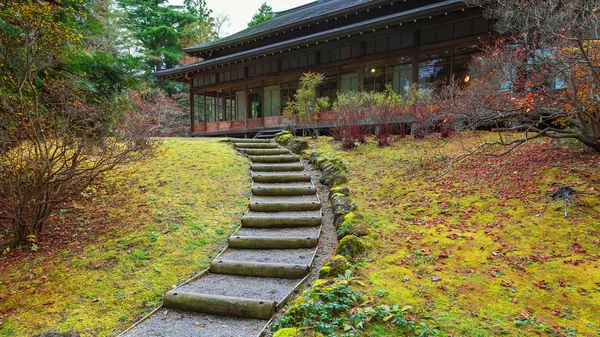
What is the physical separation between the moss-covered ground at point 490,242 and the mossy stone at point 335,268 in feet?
0.80

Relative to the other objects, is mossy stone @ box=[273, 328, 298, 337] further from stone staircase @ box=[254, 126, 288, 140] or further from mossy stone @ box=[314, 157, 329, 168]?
stone staircase @ box=[254, 126, 288, 140]

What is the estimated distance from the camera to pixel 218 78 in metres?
20.7

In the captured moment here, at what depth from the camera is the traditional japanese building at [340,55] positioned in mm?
12391

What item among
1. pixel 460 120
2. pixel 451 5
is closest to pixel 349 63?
pixel 451 5

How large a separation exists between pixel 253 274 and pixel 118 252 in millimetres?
1942

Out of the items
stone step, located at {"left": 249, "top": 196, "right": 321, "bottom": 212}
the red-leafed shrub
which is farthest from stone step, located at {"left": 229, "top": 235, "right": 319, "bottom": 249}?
the red-leafed shrub

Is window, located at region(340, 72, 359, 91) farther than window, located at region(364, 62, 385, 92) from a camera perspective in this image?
Yes

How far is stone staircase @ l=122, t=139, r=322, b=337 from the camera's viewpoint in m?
3.24

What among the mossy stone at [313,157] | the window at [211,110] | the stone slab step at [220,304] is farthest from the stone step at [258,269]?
the window at [211,110]

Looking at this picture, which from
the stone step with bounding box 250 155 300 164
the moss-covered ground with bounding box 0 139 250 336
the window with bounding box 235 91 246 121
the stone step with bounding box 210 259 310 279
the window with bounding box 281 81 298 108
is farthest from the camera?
the window with bounding box 235 91 246 121

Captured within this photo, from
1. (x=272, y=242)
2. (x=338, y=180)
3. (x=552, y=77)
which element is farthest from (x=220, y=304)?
(x=552, y=77)

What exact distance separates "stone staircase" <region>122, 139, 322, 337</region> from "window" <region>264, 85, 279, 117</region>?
Answer: 14225 millimetres

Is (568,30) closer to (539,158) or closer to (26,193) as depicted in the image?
(539,158)

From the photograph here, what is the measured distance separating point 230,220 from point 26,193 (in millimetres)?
2840
